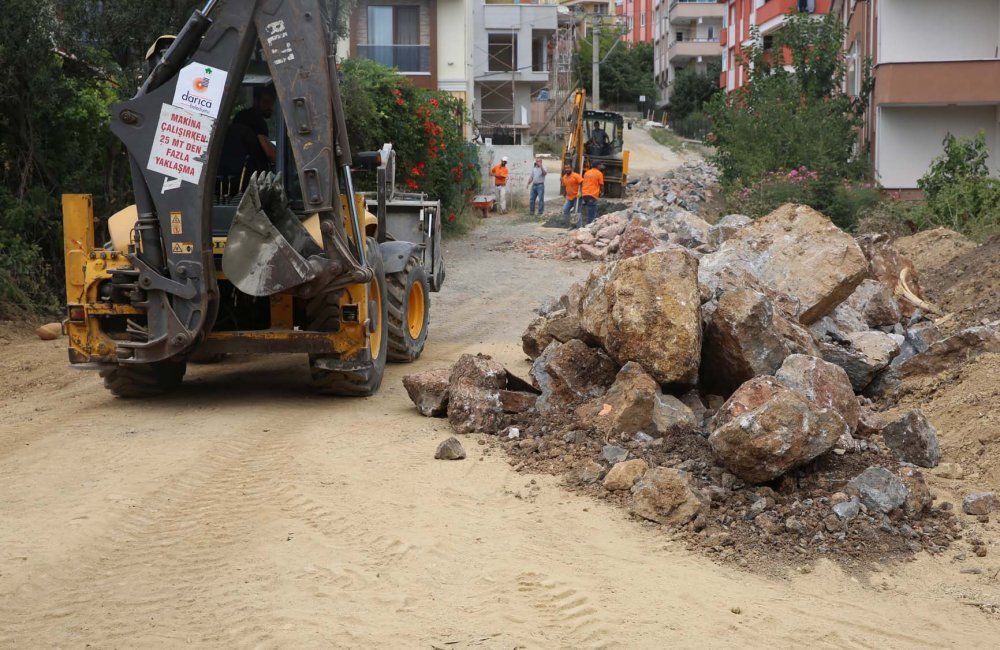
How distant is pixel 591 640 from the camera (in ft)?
15.1

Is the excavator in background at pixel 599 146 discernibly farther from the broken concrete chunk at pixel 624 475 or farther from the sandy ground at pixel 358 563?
the broken concrete chunk at pixel 624 475

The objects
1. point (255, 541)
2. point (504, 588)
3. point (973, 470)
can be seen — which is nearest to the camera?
point (504, 588)

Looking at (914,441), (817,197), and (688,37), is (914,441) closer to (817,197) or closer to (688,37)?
(817,197)

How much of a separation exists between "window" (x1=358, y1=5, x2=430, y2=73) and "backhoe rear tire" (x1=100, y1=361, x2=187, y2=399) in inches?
1096

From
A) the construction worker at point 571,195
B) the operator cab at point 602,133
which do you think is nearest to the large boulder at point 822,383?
the construction worker at point 571,195

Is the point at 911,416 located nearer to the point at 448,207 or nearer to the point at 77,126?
the point at 77,126

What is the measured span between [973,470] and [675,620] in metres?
3.07

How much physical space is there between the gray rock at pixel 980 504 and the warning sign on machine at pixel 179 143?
5.80 metres

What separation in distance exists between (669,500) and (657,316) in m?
2.00

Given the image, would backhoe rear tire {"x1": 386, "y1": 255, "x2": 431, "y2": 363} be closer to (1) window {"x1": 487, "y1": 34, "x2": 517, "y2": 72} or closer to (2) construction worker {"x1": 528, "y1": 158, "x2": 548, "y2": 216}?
(2) construction worker {"x1": 528, "y1": 158, "x2": 548, "y2": 216}

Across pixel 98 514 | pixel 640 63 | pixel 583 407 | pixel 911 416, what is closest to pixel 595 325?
pixel 583 407

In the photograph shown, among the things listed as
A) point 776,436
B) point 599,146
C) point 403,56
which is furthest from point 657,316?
point 403,56

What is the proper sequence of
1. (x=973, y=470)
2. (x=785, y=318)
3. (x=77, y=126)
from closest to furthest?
1. (x=973, y=470)
2. (x=785, y=318)
3. (x=77, y=126)

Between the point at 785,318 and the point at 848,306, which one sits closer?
the point at 785,318
